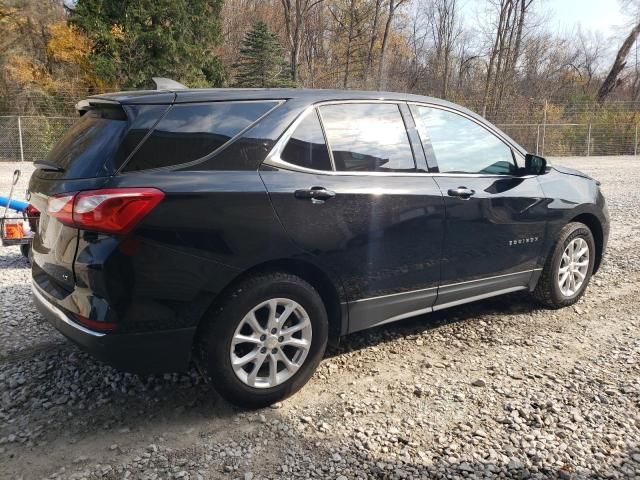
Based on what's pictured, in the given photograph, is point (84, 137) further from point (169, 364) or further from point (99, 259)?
point (169, 364)

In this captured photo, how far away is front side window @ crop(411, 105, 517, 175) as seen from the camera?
12.5 feet

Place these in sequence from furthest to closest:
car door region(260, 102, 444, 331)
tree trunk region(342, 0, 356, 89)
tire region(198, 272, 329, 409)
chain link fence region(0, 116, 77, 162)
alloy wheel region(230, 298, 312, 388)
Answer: tree trunk region(342, 0, 356, 89), chain link fence region(0, 116, 77, 162), car door region(260, 102, 444, 331), alloy wheel region(230, 298, 312, 388), tire region(198, 272, 329, 409)

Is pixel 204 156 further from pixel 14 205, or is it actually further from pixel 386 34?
pixel 386 34

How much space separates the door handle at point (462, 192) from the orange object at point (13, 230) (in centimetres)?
443

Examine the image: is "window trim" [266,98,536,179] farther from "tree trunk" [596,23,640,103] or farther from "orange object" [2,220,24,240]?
"tree trunk" [596,23,640,103]

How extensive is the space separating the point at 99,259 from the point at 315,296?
1.21 m

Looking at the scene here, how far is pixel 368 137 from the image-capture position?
3.50 m

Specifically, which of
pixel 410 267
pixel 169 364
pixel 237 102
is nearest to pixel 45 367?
pixel 169 364

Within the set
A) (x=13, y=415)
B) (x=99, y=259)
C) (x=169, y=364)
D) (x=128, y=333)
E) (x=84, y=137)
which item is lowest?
(x=13, y=415)

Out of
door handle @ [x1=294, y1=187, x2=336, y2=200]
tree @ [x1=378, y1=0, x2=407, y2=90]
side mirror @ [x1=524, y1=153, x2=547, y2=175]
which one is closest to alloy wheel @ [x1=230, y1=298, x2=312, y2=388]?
door handle @ [x1=294, y1=187, x2=336, y2=200]

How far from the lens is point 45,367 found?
11.4 ft

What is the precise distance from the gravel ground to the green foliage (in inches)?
739

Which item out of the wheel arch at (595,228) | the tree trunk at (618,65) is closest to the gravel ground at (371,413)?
the wheel arch at (595,228)

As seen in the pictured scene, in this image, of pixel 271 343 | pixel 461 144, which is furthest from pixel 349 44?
pixel 271 343
